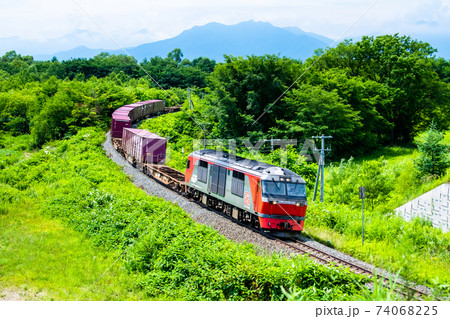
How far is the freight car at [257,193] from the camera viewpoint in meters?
17.3

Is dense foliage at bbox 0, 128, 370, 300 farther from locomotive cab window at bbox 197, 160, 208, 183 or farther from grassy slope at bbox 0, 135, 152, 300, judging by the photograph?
locomotive cab window at bbox 197, 160, 208, 183

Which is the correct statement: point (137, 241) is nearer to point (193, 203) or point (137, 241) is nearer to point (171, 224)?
point (171, 224)

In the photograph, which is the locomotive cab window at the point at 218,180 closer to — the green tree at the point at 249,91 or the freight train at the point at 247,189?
the freight train at the point at 247,189

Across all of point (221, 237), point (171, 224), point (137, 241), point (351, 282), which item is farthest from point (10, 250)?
point (351, 282)

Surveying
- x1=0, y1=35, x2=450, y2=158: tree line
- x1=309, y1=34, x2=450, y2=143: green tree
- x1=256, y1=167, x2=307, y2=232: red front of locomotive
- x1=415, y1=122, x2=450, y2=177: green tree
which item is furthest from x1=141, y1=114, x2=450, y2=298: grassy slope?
x1=309, y1=34, x2=450, y2=143: green tree

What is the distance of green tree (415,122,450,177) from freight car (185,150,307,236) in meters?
16.1

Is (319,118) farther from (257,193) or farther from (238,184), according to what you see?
(257,193)

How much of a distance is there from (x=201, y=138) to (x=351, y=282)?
34.7m

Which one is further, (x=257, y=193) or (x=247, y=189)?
(x=247, y=189)

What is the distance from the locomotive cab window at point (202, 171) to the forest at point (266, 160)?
3512 mm

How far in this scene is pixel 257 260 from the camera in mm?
12078

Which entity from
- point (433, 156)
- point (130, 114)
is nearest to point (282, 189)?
point (433, 156)

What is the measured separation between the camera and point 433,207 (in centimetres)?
2408

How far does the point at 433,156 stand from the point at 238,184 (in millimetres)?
18177
